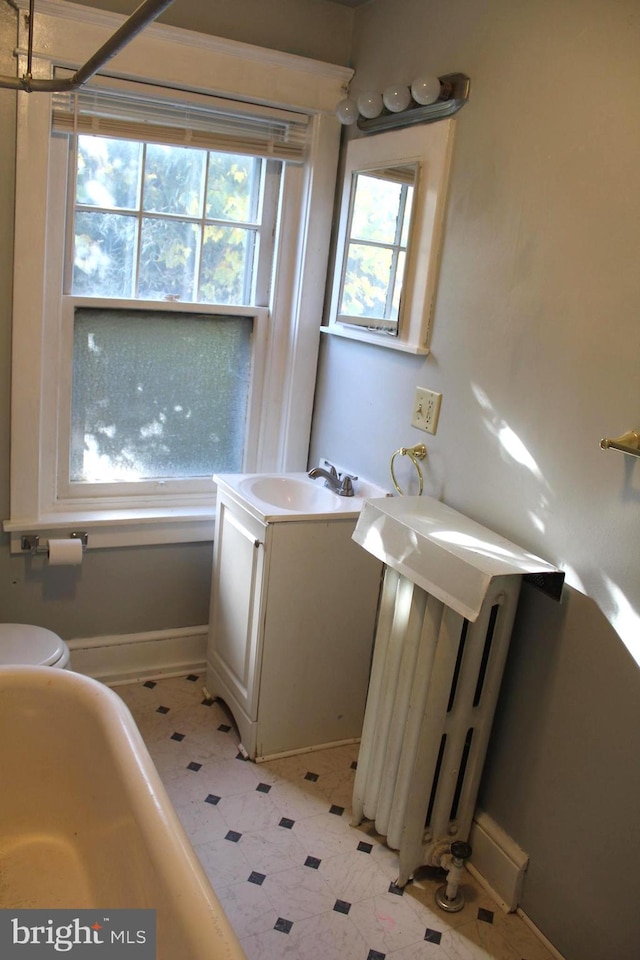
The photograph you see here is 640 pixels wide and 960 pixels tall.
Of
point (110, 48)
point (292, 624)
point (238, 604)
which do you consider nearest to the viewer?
point (110, 48)

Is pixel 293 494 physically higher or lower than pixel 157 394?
lower

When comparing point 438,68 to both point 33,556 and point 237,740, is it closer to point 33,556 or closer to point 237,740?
point 33,556

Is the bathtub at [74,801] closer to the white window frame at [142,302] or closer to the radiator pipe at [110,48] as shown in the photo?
the white window frame at [142,302]

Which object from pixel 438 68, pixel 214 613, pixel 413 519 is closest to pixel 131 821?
pixel 413 519

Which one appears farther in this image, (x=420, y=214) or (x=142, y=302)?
(x=142, y=302)

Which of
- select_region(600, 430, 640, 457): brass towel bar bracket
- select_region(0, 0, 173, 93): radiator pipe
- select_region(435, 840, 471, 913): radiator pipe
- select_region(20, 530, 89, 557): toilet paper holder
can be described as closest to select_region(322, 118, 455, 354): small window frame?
select_region(600, 430, 640, 457): brass towel bar bracket

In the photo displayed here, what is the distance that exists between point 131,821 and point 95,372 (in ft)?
5.11

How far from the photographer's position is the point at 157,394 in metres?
2.83

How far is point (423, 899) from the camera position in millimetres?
2053

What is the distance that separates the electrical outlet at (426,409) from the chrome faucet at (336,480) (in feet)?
1.06

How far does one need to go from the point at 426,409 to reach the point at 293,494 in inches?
23.9

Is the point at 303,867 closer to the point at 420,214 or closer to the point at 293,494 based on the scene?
the point at 293,494

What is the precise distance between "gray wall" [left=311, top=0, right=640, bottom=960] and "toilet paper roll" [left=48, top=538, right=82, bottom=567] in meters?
1.15

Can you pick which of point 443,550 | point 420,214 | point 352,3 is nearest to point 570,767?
point 443,550
